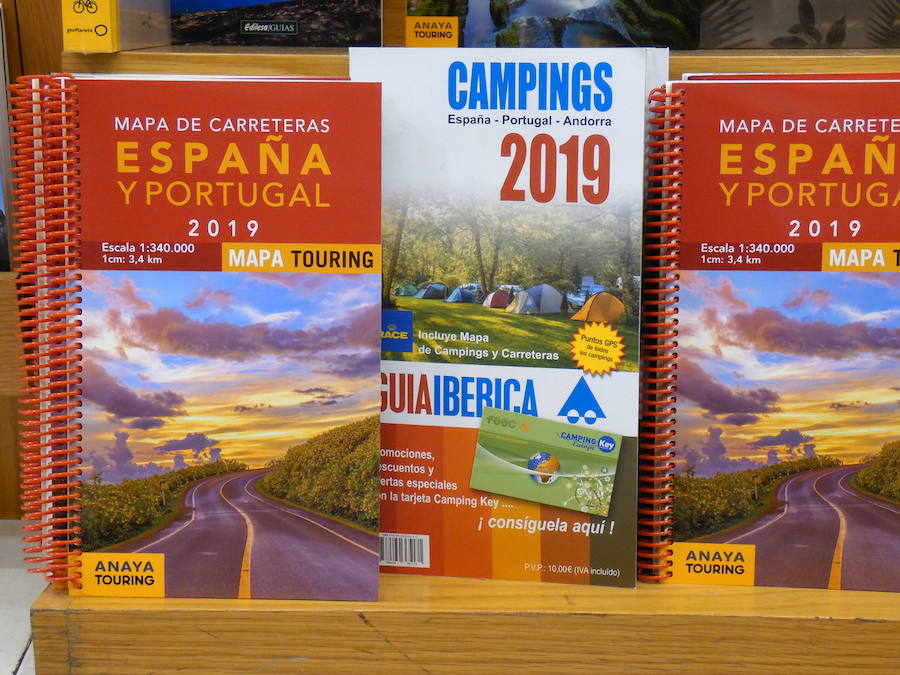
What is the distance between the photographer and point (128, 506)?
33.9 inches

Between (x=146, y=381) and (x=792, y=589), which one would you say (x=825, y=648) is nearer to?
(x=792, y=589)

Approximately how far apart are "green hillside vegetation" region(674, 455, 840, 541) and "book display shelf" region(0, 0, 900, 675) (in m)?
0.08

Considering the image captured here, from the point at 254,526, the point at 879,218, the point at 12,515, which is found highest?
the point at 879,218

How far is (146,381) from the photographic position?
33.7 inches

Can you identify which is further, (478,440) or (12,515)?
(12,515)

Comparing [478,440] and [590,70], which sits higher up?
[590,70]

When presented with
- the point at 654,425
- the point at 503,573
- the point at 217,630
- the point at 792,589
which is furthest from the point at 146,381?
the point at 792,589

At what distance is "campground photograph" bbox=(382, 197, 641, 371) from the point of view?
0.86 meters

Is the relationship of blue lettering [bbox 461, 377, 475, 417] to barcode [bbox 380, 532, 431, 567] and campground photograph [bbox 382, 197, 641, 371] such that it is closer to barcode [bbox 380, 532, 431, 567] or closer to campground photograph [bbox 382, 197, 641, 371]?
campground photograph [bbox 382, 197, 641, 371]

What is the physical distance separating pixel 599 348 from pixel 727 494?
21 centimetres

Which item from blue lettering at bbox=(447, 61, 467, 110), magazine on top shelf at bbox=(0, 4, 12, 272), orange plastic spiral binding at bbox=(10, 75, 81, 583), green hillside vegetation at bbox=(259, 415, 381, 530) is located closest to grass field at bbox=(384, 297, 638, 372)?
green hillside vegetation at bbox=(259, 415, 381, 530)

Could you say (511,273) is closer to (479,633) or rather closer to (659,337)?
(659,337)

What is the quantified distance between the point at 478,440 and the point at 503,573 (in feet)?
0.49

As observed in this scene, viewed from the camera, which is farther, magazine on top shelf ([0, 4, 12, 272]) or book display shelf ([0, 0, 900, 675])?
magazine on top shelf ([0, 4, 12, 272])
